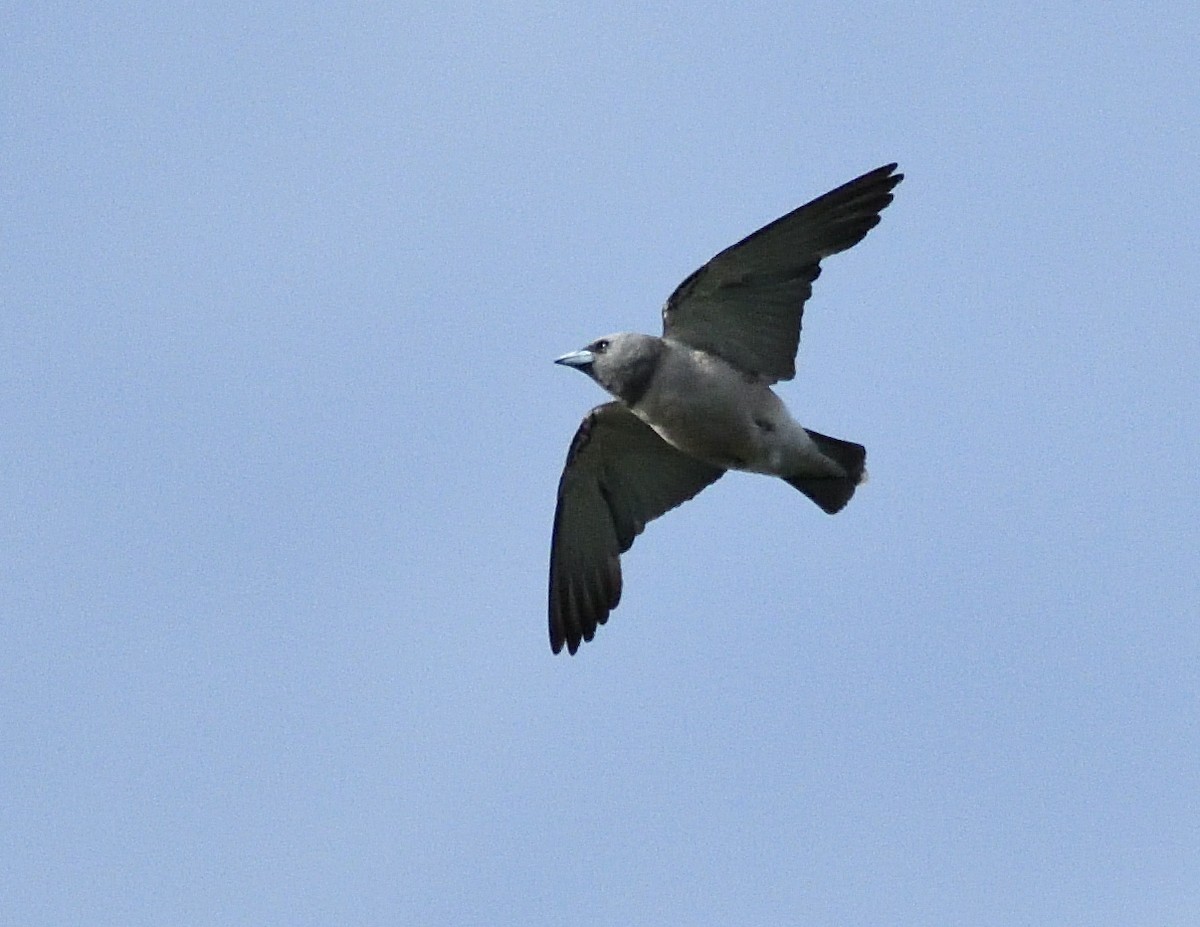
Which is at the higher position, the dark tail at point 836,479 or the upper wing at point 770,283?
the upper wing at point 770,283

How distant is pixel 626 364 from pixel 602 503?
6.67 ft

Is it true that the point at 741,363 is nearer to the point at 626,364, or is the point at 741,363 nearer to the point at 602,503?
the point at 626,364

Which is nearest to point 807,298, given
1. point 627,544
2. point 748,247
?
point 748,247

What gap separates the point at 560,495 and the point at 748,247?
10.1 ft

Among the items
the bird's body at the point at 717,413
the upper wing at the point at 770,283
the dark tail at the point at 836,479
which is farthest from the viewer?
the dark tail at the point at 836,479

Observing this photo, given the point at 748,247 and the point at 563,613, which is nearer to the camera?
the point at 748,247

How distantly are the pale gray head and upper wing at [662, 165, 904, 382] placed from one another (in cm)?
39

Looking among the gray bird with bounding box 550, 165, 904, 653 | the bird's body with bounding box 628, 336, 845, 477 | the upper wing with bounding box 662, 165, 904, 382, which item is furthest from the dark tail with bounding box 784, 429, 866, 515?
the upper wing with bounding box 662, 165, 904, 382

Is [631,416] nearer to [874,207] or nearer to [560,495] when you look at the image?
[560,495]

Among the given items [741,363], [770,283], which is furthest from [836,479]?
[770,283]

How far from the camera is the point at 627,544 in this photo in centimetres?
2106

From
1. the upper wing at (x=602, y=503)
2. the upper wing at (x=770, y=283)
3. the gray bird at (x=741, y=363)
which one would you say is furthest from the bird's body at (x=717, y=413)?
the upper wing at (x=602, y=503)

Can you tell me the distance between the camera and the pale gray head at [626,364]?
19328 millimetres

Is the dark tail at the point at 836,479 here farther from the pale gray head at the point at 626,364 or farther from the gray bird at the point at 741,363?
the pale gray head at the point at 626,364
